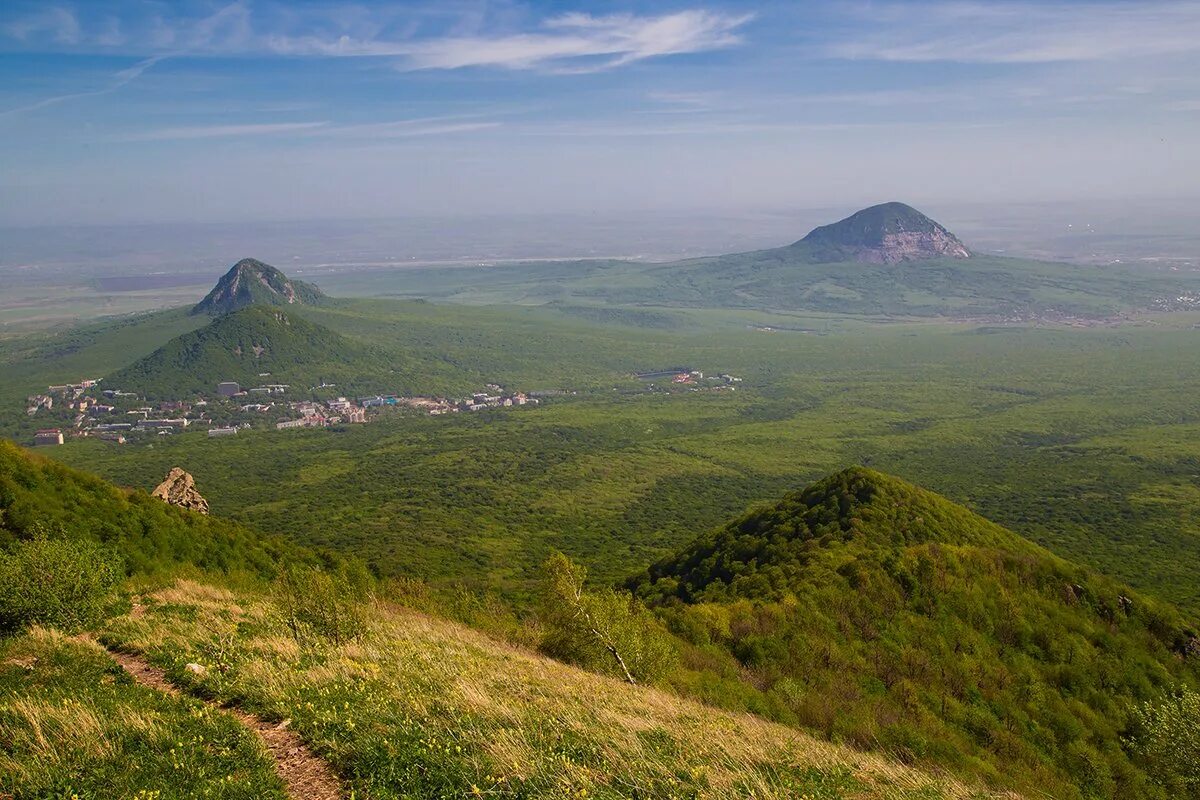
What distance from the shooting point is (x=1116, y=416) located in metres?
143

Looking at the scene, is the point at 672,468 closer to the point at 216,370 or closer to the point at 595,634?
the point at 595,634

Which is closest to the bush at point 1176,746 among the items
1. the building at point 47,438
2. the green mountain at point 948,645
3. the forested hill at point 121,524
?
the green mountain at point 948,645

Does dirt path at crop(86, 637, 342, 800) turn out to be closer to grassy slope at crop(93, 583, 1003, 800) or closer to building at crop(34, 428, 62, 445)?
grassy slope at crop(93, 583, 1003, 800)

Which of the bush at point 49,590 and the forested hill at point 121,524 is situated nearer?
the bush at point 49,590

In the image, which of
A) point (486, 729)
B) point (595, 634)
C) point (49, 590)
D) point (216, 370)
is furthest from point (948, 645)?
point (216, 370)

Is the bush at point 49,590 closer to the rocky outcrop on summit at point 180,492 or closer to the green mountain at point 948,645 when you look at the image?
the green mountain at point 948,645

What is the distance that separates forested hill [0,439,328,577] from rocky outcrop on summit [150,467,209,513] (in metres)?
9.01

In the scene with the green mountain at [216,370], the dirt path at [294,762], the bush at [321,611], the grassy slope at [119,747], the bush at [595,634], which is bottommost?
the green mountain at [216,370]

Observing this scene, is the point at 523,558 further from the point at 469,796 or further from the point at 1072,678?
the point at 469,796

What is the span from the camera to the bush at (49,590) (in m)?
13.5

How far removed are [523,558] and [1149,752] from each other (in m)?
55.1

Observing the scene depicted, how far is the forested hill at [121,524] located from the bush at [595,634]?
49.1ft

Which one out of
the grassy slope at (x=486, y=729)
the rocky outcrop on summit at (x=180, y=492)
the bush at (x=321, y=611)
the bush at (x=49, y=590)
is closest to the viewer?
the grassy slope at (x=486, y=729)

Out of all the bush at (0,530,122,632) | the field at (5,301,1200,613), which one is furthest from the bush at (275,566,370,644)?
the field at (5,301,1200,613)
